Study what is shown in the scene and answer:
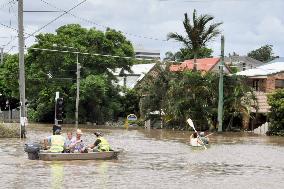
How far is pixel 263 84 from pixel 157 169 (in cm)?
3574

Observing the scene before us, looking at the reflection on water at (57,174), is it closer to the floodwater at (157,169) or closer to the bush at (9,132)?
the floodwater at (157,169)

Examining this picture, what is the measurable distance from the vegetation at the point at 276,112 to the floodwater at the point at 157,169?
1186 centimetres

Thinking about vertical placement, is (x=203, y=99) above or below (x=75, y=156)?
above

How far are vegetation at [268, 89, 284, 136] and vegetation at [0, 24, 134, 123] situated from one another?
770 inches

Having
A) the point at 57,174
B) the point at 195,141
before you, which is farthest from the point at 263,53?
the point at 57,174

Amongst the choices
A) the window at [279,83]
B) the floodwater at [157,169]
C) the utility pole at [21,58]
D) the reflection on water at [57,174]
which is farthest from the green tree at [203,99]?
the reflection on water at [57,174]

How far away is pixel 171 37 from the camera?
57875 mm

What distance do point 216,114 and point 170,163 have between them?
87.9 feet

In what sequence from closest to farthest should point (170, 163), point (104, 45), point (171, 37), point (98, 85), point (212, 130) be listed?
point (170, 163)
point (212, 130)
point (171, 37)
point (98, 85)
point (104, 45)

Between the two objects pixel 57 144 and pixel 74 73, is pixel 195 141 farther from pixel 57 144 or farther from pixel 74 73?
pixel 74 73

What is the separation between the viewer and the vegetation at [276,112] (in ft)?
163

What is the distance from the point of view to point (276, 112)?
165 feet

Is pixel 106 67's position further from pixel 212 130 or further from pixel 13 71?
pixel 212 130

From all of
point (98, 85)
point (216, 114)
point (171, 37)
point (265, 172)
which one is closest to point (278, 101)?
point (216, 114)
